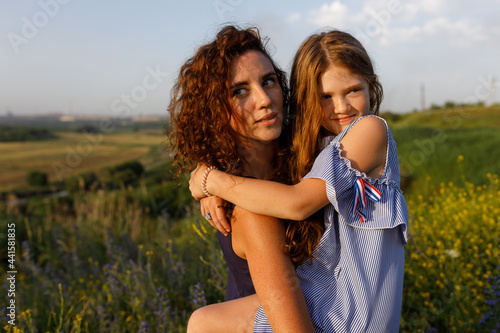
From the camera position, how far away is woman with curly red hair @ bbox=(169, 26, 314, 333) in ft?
4.92

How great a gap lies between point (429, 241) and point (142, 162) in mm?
8029

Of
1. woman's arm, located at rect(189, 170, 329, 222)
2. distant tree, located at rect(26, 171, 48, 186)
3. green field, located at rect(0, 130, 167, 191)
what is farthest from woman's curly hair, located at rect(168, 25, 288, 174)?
distant tree, located at rect(26, 171, 48, 186)

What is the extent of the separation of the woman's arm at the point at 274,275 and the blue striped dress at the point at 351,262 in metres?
0.10

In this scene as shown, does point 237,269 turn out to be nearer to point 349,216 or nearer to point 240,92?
point 349,216

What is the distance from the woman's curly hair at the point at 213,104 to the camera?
1858 millimetres

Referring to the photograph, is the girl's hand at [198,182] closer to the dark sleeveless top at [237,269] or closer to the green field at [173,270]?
the dark sleeveless top at [237,269]

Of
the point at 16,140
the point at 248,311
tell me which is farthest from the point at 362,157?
the point at 16,140

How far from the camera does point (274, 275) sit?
4.86 feet

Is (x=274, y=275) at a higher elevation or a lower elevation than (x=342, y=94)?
lower

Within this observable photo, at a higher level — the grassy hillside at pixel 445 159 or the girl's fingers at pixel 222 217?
the girl's fingers at pixel 222 217

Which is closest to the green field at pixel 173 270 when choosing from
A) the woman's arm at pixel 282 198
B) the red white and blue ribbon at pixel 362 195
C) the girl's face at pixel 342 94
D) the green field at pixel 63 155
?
the woman's arm at pixel 282 198

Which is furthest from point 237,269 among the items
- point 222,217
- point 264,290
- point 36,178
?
point 36,178

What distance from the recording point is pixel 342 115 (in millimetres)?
2029

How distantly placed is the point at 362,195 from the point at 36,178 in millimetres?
10230
